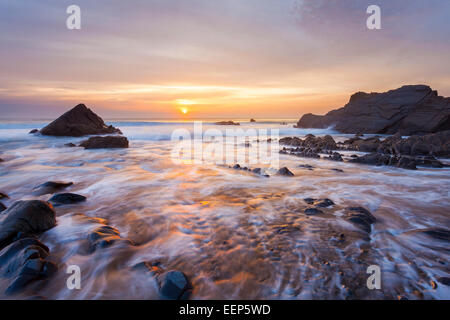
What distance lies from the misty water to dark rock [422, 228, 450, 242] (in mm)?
95

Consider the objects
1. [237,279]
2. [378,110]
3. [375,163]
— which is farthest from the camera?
[378,110]

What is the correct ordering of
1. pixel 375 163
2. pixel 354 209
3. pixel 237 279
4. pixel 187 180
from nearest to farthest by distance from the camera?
pixel 237 279
pixel 354 209
pixel 187 180
pixel 375 163

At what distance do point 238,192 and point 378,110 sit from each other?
89.3ft

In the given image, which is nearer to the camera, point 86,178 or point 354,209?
point 354,209

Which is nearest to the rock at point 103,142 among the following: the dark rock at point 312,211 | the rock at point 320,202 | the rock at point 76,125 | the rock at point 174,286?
the rock at point 76,125

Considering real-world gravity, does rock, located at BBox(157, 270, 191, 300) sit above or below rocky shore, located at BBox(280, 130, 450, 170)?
below

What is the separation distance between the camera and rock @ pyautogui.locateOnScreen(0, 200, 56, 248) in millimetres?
2461

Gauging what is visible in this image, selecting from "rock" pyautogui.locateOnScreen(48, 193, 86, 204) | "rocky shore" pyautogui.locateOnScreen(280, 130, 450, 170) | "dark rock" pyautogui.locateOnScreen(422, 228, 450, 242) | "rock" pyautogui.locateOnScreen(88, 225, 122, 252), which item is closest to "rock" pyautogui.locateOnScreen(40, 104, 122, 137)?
"rock" pyautogui.locateOnScreen(48, 193, 86, 204)

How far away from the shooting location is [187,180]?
5.62 m

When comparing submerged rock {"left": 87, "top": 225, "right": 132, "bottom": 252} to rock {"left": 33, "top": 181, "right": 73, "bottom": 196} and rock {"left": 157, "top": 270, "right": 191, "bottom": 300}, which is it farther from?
rock {"left": 33, "top": 181, "right": 73, "bottom": 196}

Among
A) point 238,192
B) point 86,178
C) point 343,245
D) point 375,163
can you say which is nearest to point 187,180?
point 238,192

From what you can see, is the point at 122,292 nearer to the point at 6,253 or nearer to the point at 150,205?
the point at 6,253
